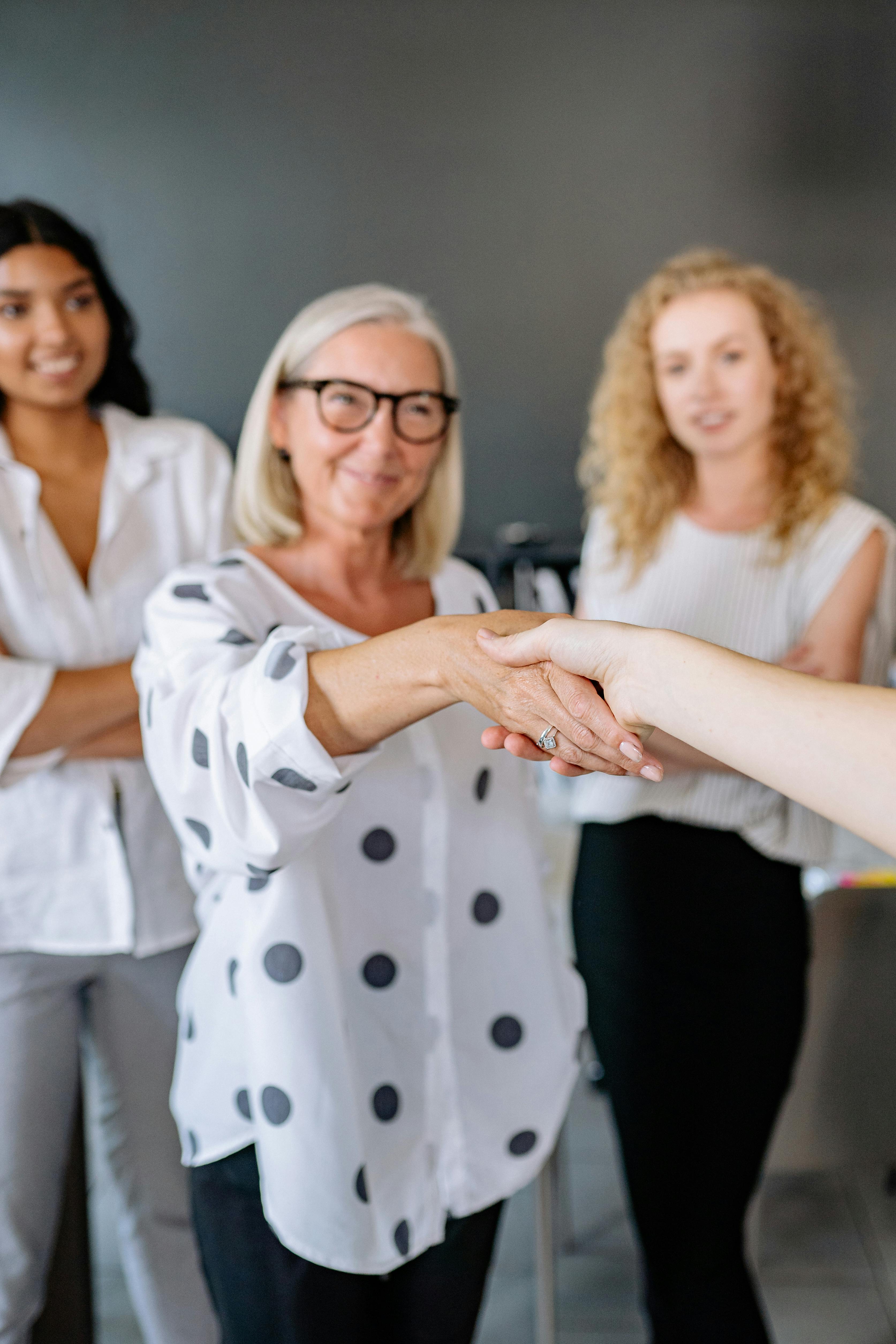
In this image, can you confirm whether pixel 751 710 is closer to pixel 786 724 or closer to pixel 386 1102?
pixel 786 724

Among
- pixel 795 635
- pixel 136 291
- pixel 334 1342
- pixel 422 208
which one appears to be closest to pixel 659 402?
pixel 795 635

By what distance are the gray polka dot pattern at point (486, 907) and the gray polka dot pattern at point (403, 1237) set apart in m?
0.30

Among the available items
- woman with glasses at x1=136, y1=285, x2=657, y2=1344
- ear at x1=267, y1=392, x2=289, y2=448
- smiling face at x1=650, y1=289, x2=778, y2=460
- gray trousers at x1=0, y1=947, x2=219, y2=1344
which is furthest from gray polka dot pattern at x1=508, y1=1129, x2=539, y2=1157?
smiling face at x1=650, y1=289, x2=778, y2=460

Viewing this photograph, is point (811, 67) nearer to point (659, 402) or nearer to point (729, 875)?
point (659, 402)

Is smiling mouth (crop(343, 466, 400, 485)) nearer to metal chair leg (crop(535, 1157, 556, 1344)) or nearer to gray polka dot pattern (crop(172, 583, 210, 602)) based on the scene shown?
gray polka dot pattern (crop(172, 583, 210, 602))

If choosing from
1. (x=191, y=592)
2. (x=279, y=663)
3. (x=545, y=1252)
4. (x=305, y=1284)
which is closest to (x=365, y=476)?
(x=191, y=592)

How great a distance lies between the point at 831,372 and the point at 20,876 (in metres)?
1.32

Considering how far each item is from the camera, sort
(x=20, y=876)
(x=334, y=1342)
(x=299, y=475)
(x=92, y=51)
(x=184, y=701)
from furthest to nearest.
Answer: (x=92, y=51), (x=20, y=876), (x=299, y=475), (x=334, y=1342), (x=184, y=701)

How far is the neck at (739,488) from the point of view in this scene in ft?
5.00

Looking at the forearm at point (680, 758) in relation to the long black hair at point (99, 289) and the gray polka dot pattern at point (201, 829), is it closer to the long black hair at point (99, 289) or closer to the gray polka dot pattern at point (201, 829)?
the gray polka dot pattern at point (201, 829)

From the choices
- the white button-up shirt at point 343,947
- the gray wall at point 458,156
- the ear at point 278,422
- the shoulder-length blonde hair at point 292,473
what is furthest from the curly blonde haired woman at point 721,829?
the gray wall at point 458,156

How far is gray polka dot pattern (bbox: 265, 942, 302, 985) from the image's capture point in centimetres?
97

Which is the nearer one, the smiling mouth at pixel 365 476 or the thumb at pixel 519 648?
the thumb at pixel 519 648

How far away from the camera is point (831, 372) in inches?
61.0
